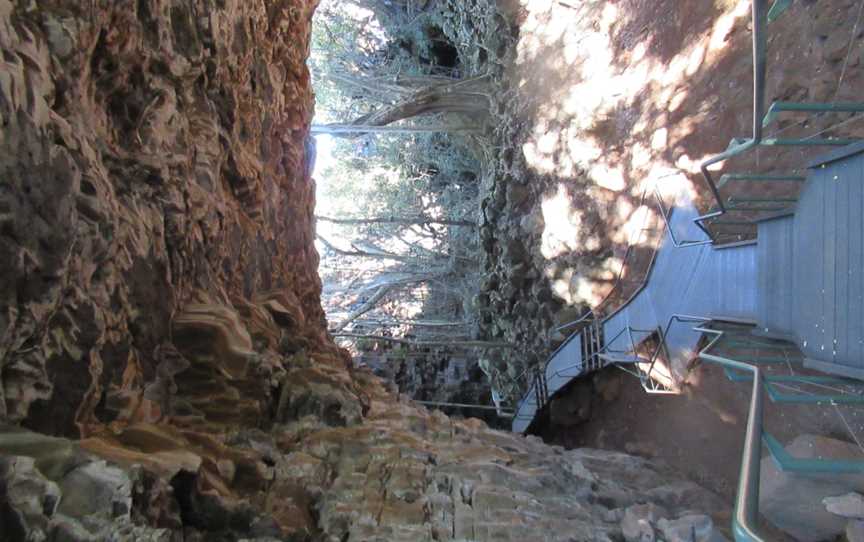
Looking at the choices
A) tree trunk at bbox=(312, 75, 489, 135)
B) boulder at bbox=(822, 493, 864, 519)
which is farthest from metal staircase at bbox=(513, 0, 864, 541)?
tree trunk at bbox=(312, 75, 489, 135)

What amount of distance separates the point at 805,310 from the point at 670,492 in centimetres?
205

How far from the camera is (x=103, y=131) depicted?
3.35 m

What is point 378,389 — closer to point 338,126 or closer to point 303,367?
point 303,367

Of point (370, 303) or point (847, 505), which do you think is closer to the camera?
point (847, 505)

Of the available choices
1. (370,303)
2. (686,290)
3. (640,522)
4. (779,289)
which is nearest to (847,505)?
(640,522)

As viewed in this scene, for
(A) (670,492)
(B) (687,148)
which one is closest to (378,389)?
(A) (670,492)

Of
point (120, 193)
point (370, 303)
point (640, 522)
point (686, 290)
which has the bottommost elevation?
point (640, 522)

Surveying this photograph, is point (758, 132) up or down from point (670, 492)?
up

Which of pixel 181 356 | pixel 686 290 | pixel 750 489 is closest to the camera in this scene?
pixel 750 489

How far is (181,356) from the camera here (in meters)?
3.88

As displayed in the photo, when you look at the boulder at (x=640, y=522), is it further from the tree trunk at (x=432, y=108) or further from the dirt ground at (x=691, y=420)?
the tree trunk at (x=432, y=108)

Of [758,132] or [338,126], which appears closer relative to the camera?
[758,132]

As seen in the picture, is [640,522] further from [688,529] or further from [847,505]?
[847,505]

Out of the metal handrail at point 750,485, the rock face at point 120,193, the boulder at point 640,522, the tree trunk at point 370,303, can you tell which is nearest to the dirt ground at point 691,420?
the boulder at point 640,522
